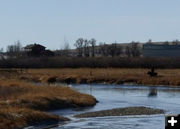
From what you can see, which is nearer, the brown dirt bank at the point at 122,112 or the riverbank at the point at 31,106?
the riverbank at the point at 31,106

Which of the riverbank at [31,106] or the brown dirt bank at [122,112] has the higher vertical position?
the riverbank at [31,106]

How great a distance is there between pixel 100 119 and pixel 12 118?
22.9 feet

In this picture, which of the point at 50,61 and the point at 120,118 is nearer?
the point at 120,118

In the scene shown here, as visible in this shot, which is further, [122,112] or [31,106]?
[122,112]

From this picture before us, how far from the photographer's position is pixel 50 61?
117 metres

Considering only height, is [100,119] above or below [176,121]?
below

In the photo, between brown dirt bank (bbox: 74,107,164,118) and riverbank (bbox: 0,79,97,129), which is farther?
brown dirt bank (bbox: 74,107,164,118)

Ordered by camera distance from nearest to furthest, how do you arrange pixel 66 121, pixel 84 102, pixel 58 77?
pixel 66 121 → pixel 84 102 → pixel 58 77

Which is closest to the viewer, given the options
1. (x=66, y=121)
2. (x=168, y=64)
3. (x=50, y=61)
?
(x=66, y=121)

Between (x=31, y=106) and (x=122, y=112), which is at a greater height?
(x=31, y=106)

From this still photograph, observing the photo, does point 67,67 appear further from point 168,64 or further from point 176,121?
point 176,121

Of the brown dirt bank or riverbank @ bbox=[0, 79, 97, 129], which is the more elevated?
riverbank @ bbox=[0, 79, 97, 129]

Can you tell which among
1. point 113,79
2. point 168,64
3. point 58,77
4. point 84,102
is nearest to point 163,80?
point 113,79

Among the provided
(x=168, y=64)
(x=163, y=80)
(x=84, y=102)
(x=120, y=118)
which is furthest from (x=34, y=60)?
(x=120, y=118)
